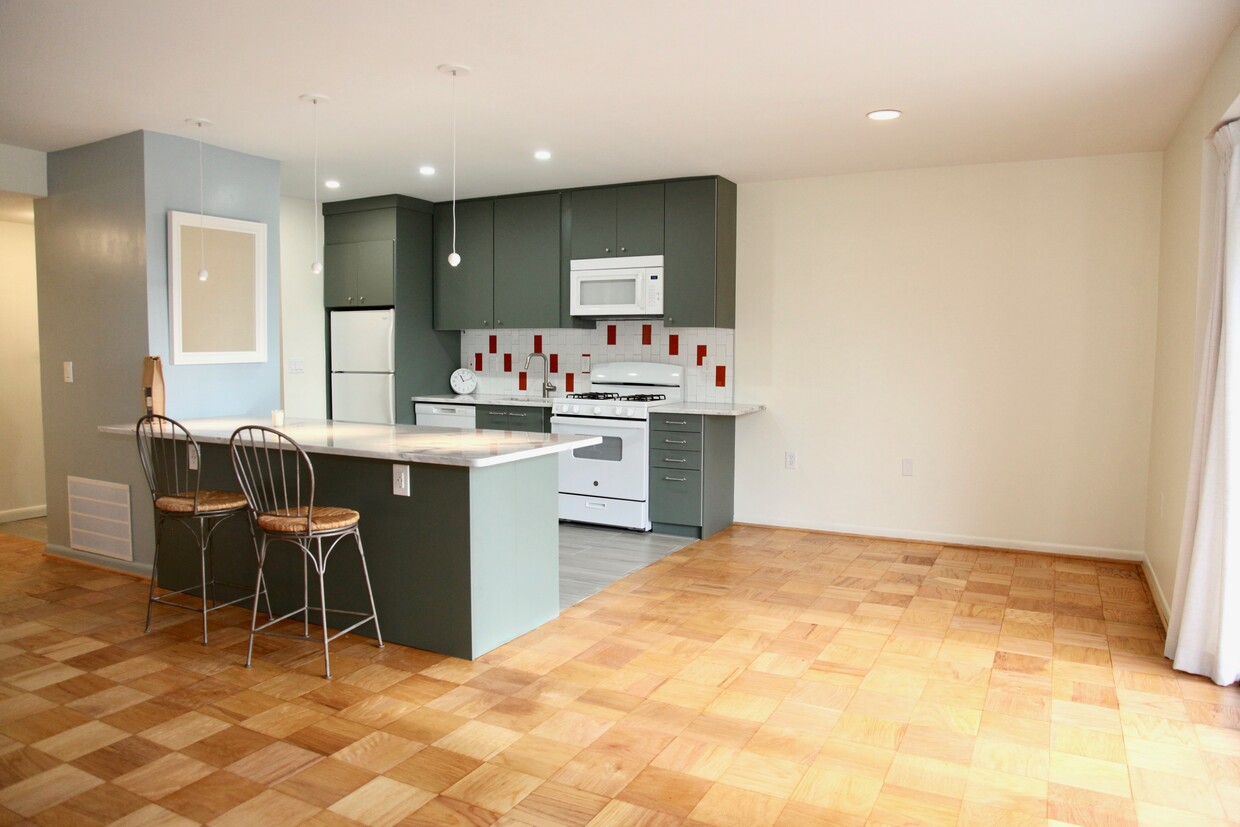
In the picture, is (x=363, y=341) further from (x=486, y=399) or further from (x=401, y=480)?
(x=401, y=480)

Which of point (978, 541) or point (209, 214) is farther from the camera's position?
point (978, 541)

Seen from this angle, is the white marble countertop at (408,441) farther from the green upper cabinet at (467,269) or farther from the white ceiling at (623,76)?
the green upper cabinet at (467,269)

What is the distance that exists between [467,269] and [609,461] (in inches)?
79.2

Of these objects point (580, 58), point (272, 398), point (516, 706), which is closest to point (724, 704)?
point (516, 706)

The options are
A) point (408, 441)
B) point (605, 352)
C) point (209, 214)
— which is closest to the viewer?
point (408, 441)

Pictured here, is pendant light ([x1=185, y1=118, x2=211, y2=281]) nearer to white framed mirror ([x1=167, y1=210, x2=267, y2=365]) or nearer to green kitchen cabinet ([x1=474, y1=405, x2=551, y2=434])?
white framed mirror ([x1=167, y1=210, x2=267, y2=365])

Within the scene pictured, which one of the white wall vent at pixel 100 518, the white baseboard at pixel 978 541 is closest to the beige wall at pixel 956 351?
the white baseboard at pixel 978 541

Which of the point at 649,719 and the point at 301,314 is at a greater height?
the point at 301,314

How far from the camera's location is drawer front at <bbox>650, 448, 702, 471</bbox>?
547cm

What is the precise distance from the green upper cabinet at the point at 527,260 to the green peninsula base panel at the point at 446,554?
8.68ft

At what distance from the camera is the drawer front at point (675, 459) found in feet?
18.0

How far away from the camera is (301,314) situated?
21.5 feet

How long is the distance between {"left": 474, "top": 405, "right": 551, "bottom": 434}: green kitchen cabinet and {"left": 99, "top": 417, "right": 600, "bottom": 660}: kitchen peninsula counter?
1.99m

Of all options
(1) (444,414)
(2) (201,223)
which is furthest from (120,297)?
(1) (444,414)
